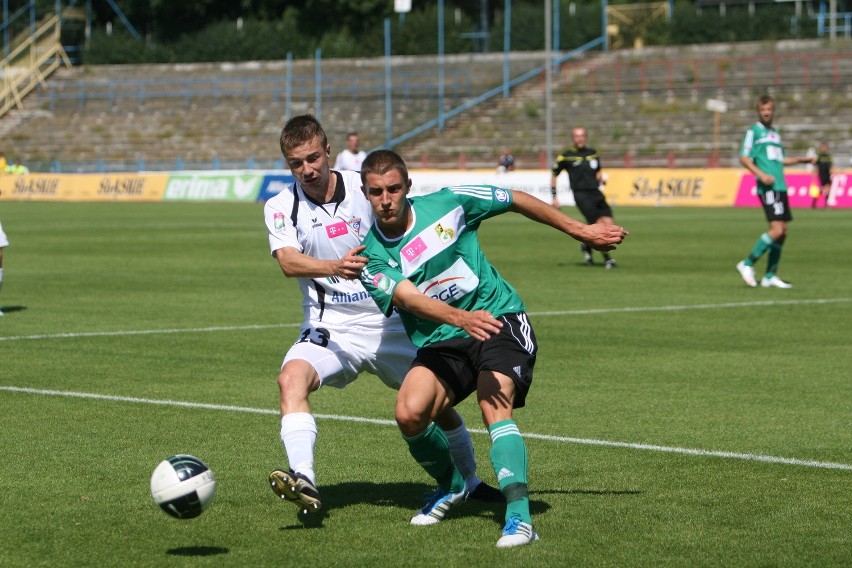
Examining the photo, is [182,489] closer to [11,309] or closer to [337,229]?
[337,229]

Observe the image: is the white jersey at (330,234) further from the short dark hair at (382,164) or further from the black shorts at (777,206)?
the black shorts at (777,206)

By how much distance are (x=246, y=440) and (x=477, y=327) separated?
296 centimetres

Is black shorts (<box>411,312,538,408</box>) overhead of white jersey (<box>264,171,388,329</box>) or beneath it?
beneath

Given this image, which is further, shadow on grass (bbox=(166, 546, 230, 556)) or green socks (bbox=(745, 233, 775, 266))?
green socks (bbox=(745, 233, 775, 266))

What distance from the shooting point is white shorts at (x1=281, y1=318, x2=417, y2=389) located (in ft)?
23.2

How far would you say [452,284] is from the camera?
21.4ft

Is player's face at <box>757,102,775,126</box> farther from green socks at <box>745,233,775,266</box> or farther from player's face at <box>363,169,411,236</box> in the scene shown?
player's face at <box>363,169,411,236</box>

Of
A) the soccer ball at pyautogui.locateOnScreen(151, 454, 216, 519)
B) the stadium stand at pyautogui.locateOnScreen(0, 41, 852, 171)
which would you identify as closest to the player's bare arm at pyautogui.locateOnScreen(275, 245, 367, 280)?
the soccer ball at pyautogui.locateOnScreen(151, 454, 216, 519)

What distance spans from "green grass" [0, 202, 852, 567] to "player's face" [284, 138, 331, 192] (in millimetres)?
1549

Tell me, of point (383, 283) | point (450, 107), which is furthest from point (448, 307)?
point (450, 107)

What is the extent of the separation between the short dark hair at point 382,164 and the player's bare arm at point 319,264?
1.13 ft

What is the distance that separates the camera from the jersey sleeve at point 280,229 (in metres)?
7.20

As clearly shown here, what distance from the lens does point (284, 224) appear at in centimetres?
722

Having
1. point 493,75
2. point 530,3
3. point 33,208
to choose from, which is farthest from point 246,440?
point 530,3
